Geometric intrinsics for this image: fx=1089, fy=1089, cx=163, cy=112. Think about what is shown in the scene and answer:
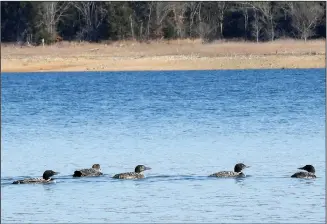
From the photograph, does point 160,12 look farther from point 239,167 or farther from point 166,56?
point 239,167

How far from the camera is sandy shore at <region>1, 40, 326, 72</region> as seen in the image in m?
47.8

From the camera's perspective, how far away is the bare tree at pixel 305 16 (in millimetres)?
52031

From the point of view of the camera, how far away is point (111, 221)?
476 inches

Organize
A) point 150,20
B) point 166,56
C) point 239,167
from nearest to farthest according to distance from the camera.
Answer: point 239,167
point 166,56
point 150,20

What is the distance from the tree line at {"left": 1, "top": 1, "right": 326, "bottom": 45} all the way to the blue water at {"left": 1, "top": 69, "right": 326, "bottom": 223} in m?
18.7

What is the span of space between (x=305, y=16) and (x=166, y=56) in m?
7.99

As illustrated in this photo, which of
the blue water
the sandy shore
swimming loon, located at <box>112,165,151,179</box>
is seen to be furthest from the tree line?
swimming loon, located at <box>112,165,151,179</box>

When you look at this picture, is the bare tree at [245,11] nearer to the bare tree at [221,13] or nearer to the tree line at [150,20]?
the tree line at [150,20]

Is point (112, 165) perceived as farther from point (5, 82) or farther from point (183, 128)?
point (5, 82)

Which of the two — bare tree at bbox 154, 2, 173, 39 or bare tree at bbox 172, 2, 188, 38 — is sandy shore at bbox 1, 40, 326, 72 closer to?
bare tree at bbox 154, 2, 173, 39

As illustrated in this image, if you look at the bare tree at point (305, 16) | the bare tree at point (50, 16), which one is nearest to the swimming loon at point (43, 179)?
the bare tree at point (305, 16)

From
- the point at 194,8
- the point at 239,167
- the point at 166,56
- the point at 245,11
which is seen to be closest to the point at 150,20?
the point at 194,8

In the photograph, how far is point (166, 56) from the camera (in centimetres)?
4984

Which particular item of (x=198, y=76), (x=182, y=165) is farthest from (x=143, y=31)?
(x=182, y=165)
